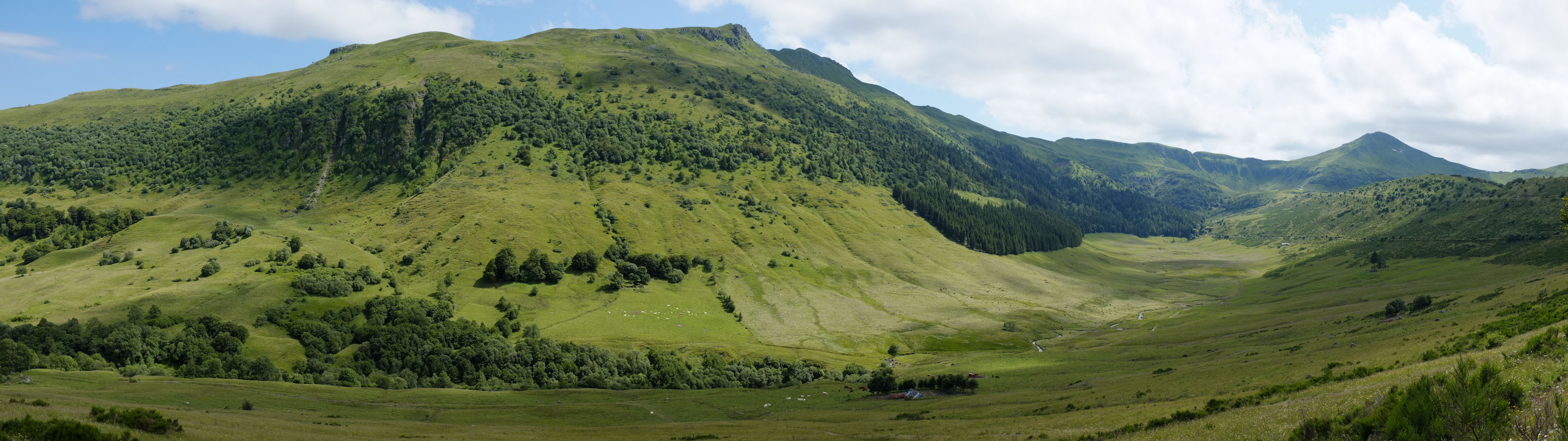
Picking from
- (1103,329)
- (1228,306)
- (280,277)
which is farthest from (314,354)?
(1228,306)

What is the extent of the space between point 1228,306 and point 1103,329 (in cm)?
3573

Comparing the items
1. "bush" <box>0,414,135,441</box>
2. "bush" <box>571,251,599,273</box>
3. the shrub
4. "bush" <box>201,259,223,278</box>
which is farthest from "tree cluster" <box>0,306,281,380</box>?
"bush" <box>571,251,599,273</box>

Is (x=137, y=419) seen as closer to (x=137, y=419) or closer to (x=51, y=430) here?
(x=137, y=419)

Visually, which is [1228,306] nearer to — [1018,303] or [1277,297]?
[1277,297]

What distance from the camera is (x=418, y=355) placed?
329ft

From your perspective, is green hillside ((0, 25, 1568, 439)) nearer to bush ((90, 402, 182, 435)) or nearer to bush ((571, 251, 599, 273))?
bush ((90, 402, 182, 435))

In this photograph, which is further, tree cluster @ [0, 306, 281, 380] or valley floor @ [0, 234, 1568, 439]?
tree cluster @ [0, 306, 281, 380]

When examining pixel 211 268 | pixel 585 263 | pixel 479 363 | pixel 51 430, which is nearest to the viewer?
pixel 51 430

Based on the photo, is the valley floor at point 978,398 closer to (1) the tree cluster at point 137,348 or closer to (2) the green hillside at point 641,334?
(2) the green hillside at point 641,334

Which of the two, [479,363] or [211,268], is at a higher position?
[211,268]

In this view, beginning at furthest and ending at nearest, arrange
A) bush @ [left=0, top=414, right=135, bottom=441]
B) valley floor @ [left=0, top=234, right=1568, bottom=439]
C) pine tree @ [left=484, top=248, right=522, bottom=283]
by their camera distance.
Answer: pine tree @ [left=484, top=248, right=522, bottom=283]
valley floor @ [left=0, top=234, right=1568, bottom=439]
bush @ [left=0, top=414, right=135, bottom=441]

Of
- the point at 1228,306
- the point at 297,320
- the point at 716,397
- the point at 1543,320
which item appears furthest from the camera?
the point at 1228,306

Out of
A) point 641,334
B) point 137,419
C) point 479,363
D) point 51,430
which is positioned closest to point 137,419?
point 137,419

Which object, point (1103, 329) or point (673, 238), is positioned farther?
point (673, 238)
